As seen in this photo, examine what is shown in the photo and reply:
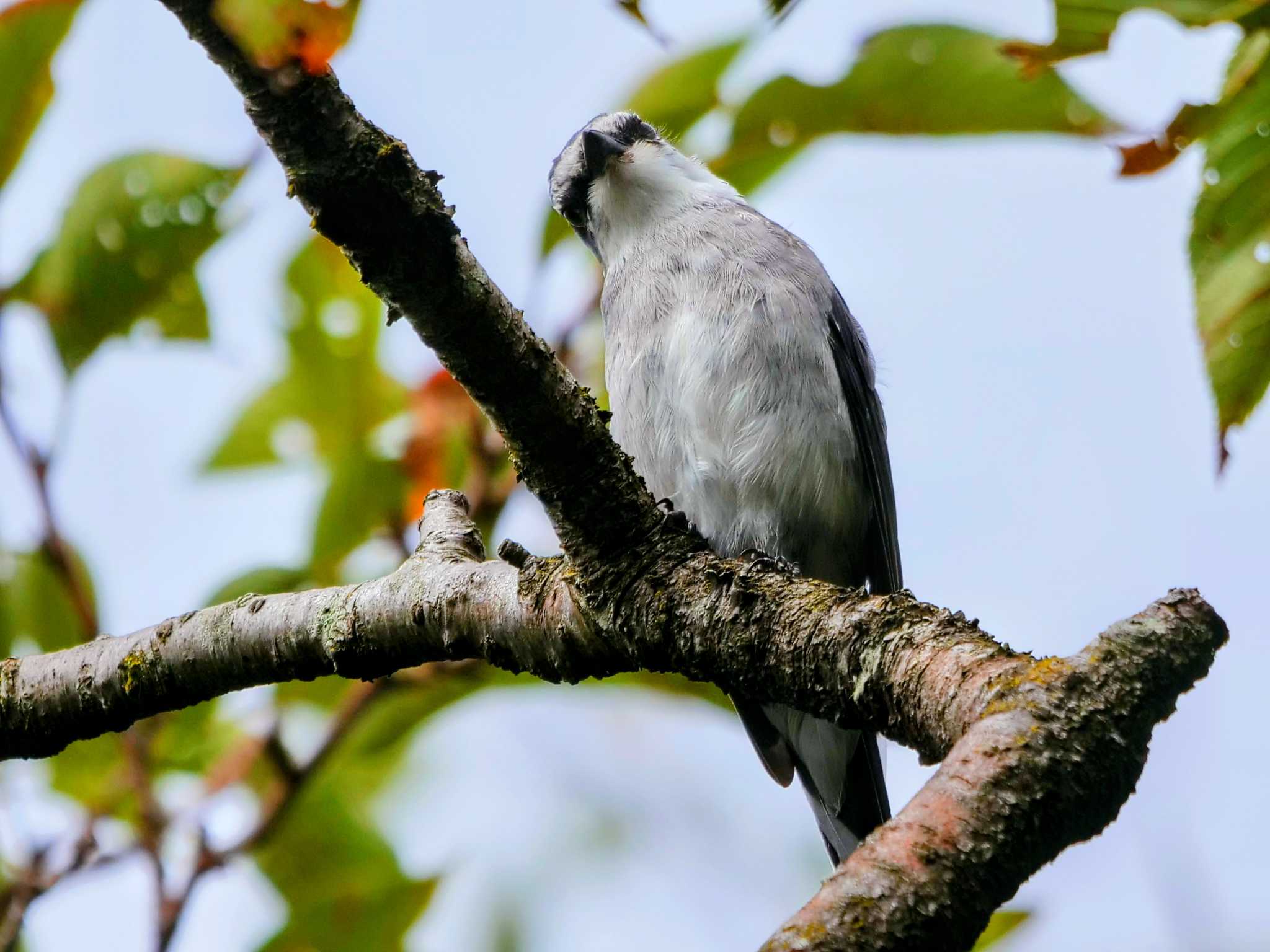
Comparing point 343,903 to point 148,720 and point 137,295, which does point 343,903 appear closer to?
point 148,720

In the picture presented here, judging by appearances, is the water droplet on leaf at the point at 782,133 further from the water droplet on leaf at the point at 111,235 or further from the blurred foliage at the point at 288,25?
the blurred foliage at the point at 288,25

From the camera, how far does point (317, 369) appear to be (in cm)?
395

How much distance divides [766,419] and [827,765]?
1.12m

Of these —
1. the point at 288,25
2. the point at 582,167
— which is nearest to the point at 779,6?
the point at 288,25

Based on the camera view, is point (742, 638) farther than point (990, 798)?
Yes

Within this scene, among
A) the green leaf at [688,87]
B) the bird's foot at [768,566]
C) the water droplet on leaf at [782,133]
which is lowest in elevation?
the bird's foot at [768,566]

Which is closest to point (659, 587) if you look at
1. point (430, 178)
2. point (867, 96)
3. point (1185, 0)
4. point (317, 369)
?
point (430, 178)

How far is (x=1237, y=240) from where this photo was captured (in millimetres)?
2170

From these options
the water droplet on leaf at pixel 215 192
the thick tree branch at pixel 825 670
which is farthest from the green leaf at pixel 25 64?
the thick tree branch at pixel 825 670

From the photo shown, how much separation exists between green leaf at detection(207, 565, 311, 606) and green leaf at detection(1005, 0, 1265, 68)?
2199 millimetres

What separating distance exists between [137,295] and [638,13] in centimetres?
211

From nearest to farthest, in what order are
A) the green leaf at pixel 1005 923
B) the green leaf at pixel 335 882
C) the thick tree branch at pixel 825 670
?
the thick tree branch at pixel 825 670 < the green leaf at pixel 1005 923 < the green leaf at pixel 335 882

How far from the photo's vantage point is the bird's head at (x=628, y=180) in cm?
456

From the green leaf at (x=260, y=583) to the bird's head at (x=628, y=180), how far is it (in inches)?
70.9
